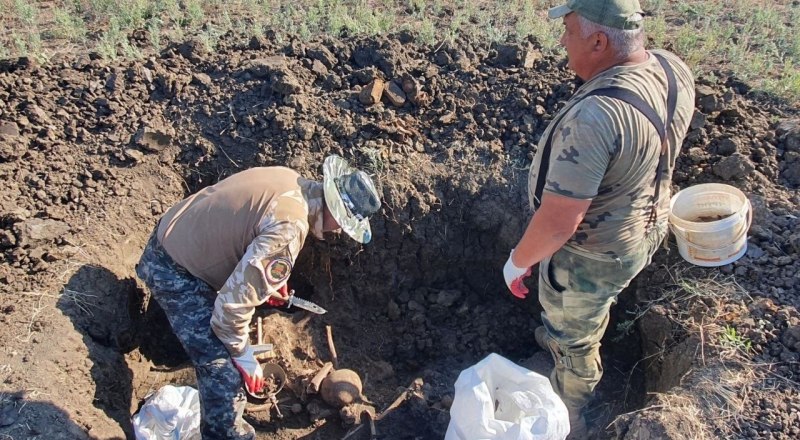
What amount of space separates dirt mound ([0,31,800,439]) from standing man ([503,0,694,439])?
953 millimetres

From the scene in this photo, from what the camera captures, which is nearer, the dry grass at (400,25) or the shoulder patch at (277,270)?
the shoulder patch at (277,270)

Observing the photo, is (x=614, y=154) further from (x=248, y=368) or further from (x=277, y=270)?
(x=248, y=368)

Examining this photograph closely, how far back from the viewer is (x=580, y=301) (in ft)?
10.6

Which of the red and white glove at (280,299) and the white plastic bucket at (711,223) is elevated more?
the white plastic bucket at (711,223)

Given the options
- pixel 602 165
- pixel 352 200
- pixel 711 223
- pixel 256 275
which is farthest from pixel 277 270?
pixel 711 223

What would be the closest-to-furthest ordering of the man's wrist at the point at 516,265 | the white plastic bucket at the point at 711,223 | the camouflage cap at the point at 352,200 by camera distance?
the man's wrist at the point at 516,265 → the camouflage cap at the point at 352,200 → the white plastic bucket at the point at 711,223

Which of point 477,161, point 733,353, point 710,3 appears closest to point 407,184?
point 477,161

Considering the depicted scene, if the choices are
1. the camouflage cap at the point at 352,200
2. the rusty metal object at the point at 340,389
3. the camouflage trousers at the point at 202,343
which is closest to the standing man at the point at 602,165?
the camouflage cap at the point at 352,200

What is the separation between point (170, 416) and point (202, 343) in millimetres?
474

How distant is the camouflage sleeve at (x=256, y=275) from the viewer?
315 centimetres

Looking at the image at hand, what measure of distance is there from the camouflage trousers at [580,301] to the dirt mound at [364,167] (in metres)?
0.54

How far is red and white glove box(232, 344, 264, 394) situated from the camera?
3.49 m

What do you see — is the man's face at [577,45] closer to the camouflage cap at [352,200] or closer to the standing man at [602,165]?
the standing man at [602,165]

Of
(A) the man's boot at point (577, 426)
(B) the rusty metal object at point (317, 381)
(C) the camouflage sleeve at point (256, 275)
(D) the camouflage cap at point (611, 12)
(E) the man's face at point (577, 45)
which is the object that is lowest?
(A) the man's boot at point (577, 426)
